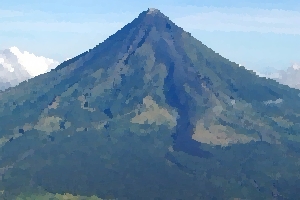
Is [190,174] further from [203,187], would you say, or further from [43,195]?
[43,195]

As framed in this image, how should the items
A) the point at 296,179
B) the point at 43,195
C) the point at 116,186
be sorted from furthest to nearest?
the point at 296,179
the point at 116,186
the point at 43,195

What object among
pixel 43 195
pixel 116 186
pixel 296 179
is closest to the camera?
pixel 43 195

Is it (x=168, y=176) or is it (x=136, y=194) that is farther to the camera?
(x=168, y=176)

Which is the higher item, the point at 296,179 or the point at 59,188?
the point at 296,179

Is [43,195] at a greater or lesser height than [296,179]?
lesser

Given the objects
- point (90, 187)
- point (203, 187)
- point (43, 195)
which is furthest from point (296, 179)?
point (43, 195)

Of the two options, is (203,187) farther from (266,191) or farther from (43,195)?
(43,195)

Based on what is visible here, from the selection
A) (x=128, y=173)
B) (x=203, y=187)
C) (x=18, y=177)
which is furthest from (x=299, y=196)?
(x=18, y=177)

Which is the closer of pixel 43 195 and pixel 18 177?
pixel 43 195
